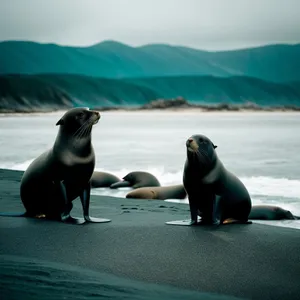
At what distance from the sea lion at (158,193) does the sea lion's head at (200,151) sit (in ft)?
13.6

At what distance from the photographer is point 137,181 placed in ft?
42.8

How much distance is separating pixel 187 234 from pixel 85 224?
1.25 metres

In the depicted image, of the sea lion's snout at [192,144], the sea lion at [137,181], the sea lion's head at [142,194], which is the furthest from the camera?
the sea lion at [137,181]

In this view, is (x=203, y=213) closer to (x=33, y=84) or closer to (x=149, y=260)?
(x=149, y=260)

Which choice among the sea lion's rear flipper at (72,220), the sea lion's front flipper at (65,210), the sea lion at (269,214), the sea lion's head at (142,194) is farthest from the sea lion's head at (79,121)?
the sea lion's head at (142,194)

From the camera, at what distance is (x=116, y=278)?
168 inches

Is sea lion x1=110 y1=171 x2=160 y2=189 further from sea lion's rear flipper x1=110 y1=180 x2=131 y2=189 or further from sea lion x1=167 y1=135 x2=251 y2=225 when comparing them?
sea lion x1=167 y1=135 x2=251 y2=225

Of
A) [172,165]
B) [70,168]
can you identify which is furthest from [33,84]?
[70,168]

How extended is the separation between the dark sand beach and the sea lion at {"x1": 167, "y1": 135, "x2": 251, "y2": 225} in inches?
10.8

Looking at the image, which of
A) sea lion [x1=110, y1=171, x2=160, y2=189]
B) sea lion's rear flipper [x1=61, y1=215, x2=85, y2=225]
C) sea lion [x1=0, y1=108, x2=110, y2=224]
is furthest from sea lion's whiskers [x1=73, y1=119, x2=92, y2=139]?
sea lion [x1=110, y1=171, x2=160, y2=189]

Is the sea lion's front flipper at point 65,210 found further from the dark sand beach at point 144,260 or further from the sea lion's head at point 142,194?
the sea lion's head at point 142,194

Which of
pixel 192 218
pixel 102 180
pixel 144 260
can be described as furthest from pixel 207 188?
pixel 102 180

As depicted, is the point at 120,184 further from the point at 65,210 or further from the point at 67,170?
the point at 67,170

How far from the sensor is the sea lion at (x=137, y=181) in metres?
12.9
